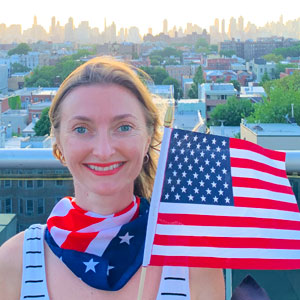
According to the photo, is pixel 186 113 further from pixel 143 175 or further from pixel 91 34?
pixel 91 34

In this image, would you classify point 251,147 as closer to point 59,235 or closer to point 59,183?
point 59,235

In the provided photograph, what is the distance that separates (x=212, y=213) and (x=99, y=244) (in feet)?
0.62

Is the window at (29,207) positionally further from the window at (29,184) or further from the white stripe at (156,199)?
the white stripe at (156,199)

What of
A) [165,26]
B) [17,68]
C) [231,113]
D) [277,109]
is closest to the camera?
[277,109]

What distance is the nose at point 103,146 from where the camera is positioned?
1.03m

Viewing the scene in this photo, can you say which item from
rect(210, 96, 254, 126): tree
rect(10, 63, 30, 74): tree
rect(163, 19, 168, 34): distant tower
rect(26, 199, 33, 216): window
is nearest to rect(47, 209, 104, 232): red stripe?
rect(26, 199, 33, 216): window

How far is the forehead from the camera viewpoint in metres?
1.04

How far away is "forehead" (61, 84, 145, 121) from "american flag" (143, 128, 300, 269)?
0.29 ft

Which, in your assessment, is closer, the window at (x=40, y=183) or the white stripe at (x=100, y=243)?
the white stripe at (x=100, y=243)

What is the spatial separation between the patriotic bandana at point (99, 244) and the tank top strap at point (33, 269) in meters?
0.02

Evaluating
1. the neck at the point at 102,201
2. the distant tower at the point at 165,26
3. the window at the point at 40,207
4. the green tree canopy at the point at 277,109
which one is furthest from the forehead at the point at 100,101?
the distant tower at the point at 165,26

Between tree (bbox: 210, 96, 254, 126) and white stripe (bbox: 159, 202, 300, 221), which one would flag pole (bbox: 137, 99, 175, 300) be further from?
tree (bbox: 210, 96, 254, 126)

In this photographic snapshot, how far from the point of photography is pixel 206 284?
1.03 meters

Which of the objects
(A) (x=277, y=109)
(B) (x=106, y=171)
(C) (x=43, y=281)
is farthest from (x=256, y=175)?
(A) (x=277, y=109)
